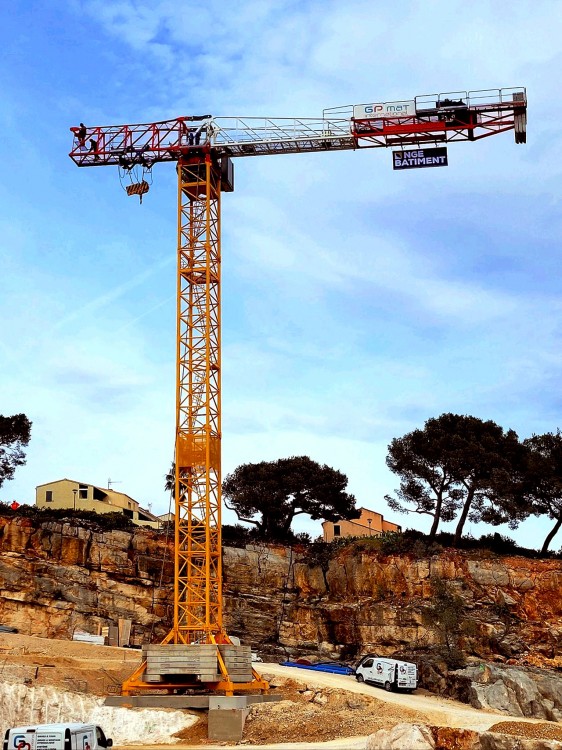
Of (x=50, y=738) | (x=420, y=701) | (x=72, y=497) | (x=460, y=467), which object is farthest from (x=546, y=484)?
(x=50, y=738)

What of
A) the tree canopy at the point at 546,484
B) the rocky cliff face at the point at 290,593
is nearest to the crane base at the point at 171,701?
the rocky cliff face at the point at 290,593

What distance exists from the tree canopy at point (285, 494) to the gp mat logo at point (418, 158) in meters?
31.7

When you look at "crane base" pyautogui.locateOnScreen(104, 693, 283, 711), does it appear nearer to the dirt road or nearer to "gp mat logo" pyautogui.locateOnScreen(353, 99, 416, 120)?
the dirt road

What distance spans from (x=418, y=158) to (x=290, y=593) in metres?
32.9

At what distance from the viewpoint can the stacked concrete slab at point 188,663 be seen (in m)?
49.2

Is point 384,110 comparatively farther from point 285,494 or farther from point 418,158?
point 285,494

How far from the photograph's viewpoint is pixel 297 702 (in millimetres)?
46781

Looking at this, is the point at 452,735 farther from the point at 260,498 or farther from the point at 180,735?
the point at 260,498

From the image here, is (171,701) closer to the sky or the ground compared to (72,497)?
closer to the ground

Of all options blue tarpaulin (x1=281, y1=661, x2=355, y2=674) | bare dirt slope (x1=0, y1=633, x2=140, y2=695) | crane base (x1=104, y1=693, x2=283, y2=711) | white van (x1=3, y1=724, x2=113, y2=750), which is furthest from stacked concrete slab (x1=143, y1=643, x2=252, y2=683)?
white van (x1=3, y1=724, x2=113, y2=750)

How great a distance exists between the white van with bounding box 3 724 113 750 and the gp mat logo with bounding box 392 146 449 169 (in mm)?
38566

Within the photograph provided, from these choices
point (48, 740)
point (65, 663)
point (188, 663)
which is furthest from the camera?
point (65, 663)

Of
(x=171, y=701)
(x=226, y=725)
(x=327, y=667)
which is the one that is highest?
(x=327, y=667)

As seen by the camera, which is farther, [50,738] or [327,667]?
[327,667]
